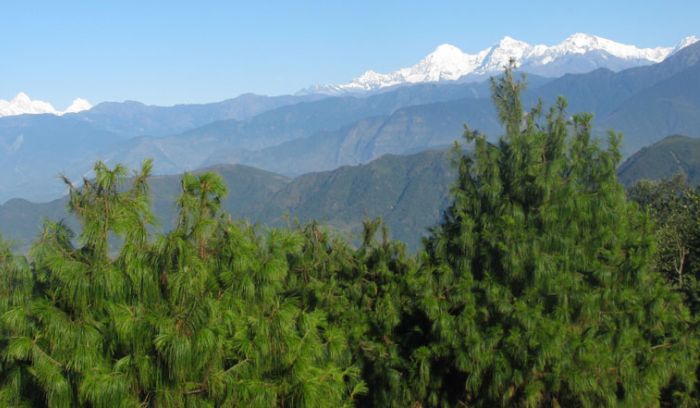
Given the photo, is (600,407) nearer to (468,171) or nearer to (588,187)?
(588,187)

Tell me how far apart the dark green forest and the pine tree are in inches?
1.5

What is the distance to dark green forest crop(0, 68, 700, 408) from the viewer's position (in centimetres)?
731

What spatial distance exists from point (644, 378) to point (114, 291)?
863cm

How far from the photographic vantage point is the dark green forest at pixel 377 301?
288 inches

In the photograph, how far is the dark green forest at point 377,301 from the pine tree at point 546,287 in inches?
1.5

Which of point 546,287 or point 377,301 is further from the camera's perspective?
point 377,301

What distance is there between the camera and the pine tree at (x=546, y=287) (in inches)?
411

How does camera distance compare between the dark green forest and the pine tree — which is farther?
the pine tree

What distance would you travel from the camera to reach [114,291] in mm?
7512

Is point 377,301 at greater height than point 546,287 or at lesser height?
lesser

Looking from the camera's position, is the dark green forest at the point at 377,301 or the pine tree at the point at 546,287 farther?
the pine tree at the point at 546,287

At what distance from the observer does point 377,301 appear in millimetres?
13930

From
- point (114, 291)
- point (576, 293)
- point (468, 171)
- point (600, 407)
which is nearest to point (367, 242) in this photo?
point (468, 171)

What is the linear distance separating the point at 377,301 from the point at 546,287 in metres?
3.91
